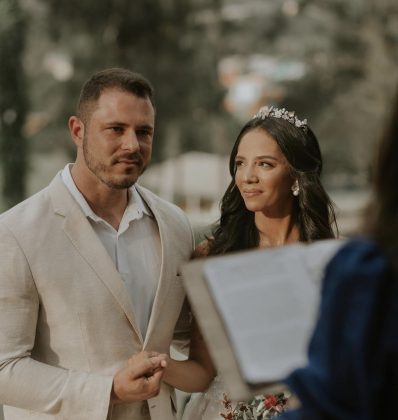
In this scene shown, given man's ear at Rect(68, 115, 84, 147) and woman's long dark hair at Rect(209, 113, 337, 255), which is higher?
man's ear at Rect(68, 115, 84, 147)

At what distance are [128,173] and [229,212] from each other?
664 millimetres

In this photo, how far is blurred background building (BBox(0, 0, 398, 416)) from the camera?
9938 millimetres

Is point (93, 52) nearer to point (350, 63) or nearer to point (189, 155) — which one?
point (189, 155)

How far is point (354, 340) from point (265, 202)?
184 centimetres

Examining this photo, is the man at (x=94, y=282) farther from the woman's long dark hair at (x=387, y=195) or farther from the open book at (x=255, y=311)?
the woman's long dark hair at (x=387, y=195)

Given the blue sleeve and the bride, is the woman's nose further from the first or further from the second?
the blue sleeve

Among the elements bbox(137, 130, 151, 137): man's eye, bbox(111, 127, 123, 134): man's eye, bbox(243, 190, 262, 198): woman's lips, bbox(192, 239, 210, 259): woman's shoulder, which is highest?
bbox(111, 127, 123, 134): man's eye

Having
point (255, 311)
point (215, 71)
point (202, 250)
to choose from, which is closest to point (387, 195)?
point (255, 311)

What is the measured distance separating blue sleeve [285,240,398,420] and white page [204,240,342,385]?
4.8 inches

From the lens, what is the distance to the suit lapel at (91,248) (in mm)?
2555

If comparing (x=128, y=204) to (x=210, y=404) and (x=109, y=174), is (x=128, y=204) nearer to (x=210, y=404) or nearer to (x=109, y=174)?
(x=109, y=174)

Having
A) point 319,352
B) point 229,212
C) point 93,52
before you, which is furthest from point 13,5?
point 319,352

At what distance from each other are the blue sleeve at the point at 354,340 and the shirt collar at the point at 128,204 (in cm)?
150

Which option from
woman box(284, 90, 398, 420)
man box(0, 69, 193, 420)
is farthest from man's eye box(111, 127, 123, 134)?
woman box(284, 90, 398, 420)
